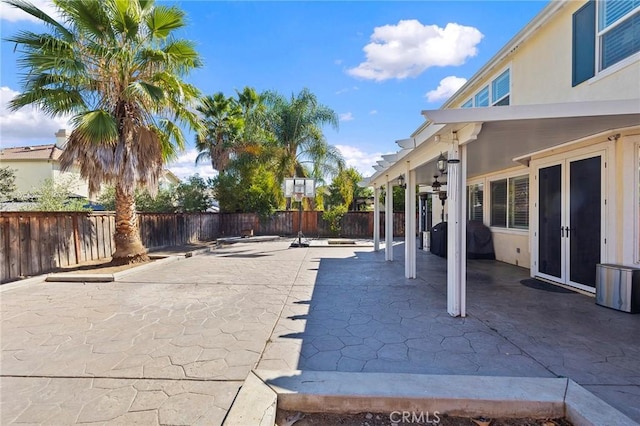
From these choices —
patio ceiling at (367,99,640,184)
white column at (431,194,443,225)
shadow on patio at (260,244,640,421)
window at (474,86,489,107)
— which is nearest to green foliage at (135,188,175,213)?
shadow on patio at (260,244,640,421)

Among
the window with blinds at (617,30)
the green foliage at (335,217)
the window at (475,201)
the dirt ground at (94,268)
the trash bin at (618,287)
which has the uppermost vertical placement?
the window with blinds at (617,30)

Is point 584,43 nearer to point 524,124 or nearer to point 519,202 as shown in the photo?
point 524,124

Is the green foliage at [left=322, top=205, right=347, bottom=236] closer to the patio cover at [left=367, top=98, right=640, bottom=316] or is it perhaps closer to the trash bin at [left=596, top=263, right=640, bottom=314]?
the patio cover at [left=367, top=98, right=640, bottom=316]

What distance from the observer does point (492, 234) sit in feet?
31.6

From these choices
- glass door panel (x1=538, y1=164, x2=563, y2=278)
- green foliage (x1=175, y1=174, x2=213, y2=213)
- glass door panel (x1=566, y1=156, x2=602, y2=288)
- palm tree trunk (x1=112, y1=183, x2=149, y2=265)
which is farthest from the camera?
green foliage (x1=175, y1=174, x2=213, y2=213)

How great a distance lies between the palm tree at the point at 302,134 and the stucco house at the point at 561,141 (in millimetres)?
9933

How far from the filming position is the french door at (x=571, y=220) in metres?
5.41

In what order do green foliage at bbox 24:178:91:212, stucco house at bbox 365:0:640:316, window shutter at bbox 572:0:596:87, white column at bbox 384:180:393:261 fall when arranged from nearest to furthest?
1. stucco house at bbox 365:0:640:316
2. window shutter at bbox 572:0:596:87
3. white column at bbox 384:180:393:261
4. green foliage at bbox 24:178:91:212

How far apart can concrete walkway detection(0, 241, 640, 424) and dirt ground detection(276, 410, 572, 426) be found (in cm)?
51

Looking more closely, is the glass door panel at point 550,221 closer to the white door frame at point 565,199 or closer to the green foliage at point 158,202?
the white door frame at point 565,199

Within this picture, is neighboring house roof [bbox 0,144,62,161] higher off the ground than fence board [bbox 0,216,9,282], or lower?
higher

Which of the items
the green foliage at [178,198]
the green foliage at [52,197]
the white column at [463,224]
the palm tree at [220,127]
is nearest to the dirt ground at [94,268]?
the green foliage at [52,197]

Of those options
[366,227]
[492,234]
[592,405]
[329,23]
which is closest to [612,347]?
[592,405]

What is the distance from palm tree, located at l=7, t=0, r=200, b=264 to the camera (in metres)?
6.83
